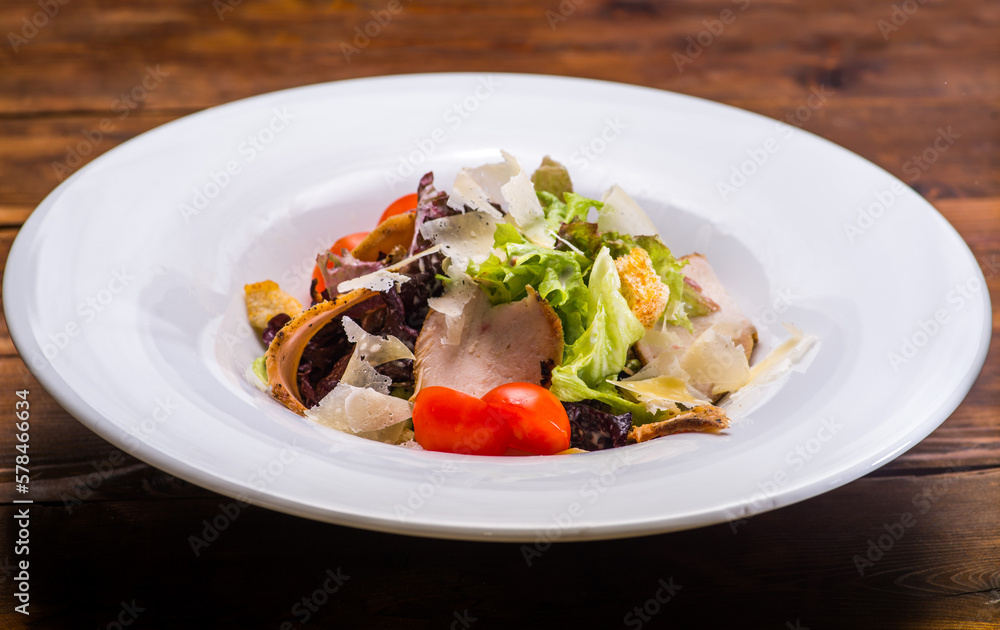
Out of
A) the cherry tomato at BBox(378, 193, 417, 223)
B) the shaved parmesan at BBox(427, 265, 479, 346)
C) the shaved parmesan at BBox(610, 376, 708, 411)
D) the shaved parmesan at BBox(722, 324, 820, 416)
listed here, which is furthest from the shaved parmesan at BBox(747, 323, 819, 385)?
the cherry tomato at BBox(378, 193, 417, 223)

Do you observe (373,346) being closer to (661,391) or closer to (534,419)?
(534,419)

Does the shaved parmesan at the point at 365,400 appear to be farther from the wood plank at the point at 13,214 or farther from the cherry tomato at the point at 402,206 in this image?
the wood plank at the point at 13,214

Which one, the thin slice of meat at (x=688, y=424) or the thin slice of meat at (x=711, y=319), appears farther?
the thin slice of meat at (x=711, y=319)

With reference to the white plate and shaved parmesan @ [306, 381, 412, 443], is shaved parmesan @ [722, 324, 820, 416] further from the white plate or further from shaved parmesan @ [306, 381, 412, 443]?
shaved parmesan @ [306, 381, 412, 443]

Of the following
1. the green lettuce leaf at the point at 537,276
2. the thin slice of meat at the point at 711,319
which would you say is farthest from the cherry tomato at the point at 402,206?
the thin slice of meat at the point at 711,319

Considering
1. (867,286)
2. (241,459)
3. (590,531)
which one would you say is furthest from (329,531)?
(867,286)

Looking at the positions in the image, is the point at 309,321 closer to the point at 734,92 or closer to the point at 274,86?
the point at 274,86
